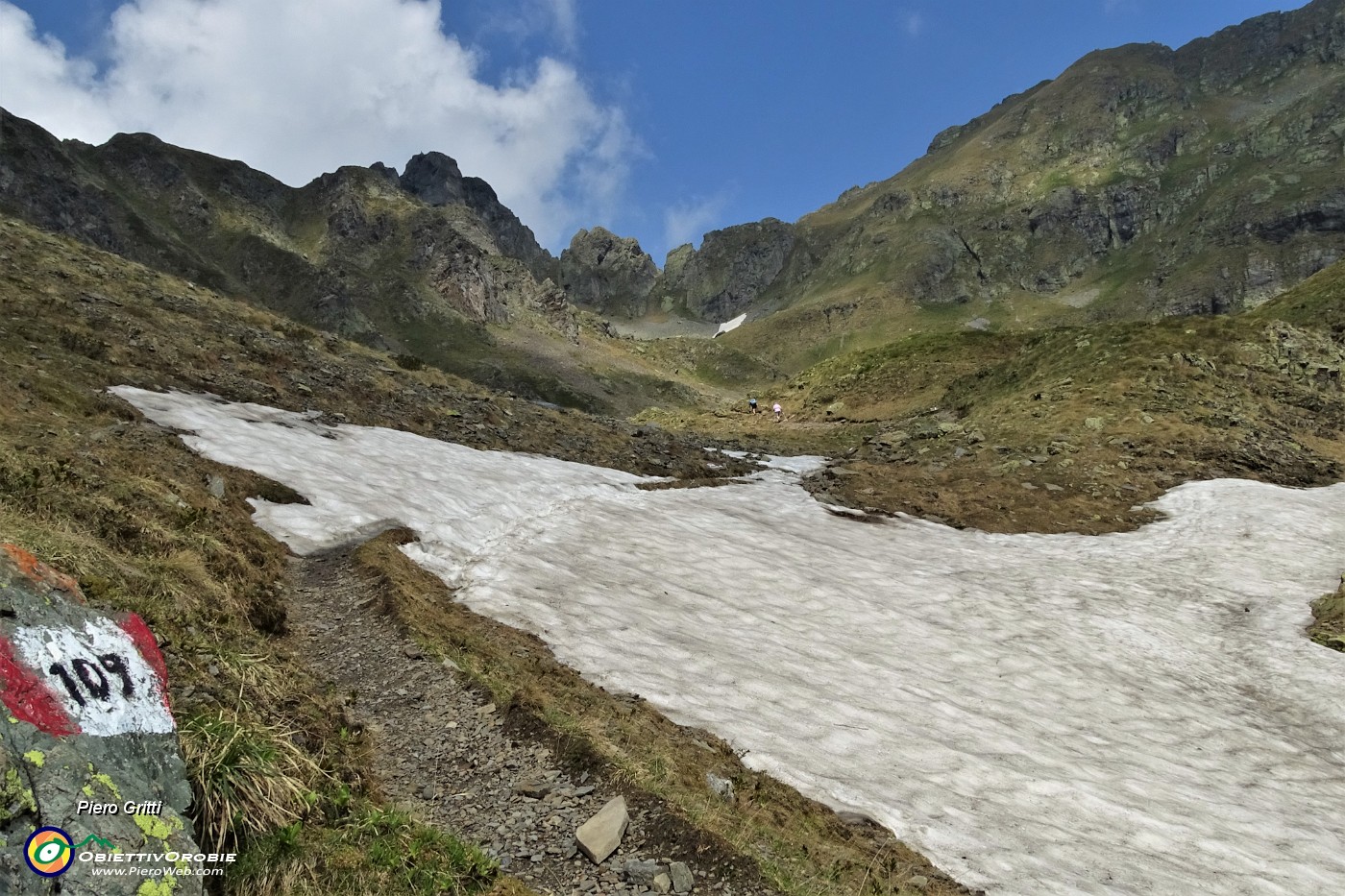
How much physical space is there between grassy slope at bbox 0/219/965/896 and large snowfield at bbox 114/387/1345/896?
4.27 feet

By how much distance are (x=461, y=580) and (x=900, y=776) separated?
972 centimetres

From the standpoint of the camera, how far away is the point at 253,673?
7352 millimetres

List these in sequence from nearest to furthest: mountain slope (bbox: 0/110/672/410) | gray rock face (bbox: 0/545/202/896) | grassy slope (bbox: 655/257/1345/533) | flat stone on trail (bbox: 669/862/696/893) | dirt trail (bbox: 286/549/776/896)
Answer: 1. gray rock face (bbox: 0/545/202/896)
2. flat stone on trail (bbox: 669/862/696/893)
3. dirt trail (bbox: 286/549/776/896)
4. grassy slope (bbox: 655/257/1345/533)
5. mountain slope (bbox: 0/110/672/410)

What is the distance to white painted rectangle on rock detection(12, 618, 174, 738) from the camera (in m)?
4.70

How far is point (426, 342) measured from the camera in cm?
12738

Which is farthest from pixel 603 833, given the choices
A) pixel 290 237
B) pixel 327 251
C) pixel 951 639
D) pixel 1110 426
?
pixel 290 237

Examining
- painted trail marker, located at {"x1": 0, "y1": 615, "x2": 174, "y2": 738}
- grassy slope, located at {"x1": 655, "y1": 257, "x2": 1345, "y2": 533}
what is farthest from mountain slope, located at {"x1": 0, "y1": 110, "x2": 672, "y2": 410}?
painted trail marker, located at {"x1": 0, "y1": 615, "x2": 174, "y2": 738}

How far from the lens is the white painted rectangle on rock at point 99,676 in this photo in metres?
4.70

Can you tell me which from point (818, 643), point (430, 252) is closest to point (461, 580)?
point (818, 643)

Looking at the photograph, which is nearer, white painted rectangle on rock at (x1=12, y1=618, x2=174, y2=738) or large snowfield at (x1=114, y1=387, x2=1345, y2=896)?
white painted rectangle on rock at (x1=12, y1=618, x2=174, y2=738)

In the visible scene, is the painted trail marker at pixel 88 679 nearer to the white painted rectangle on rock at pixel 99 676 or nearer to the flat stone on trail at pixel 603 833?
the white painted rectangle on rock at pixel 99 676

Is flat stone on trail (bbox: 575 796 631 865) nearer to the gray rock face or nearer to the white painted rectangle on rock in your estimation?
the gray rock face

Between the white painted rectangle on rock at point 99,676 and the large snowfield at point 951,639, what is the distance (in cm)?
712

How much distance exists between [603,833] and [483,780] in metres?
1.68
